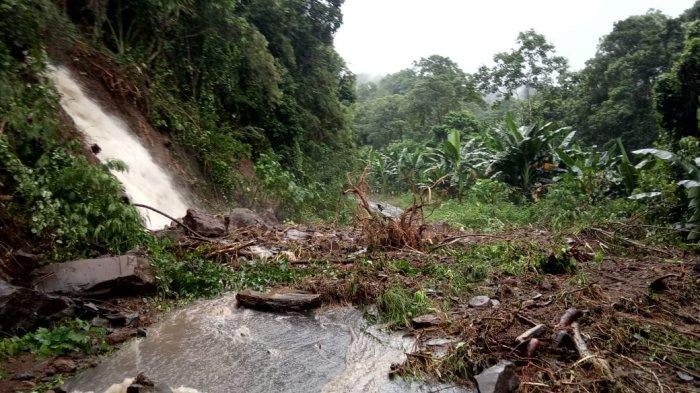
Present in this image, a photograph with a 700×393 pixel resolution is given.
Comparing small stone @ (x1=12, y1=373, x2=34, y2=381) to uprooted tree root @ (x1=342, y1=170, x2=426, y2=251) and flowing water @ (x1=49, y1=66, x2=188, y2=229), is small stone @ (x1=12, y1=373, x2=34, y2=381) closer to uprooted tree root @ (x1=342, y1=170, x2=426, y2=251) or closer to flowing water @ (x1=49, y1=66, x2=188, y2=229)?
uprooted tree root @ (x1=342, y1=170, x2=426, y2=251)

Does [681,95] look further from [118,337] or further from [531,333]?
[118,337]

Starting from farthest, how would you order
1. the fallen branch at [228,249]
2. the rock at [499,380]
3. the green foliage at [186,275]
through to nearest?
the fallen branch at [228,249] < the green foliage at [186,275] < the rock at [499,380]

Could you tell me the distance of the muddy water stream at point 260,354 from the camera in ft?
10.8

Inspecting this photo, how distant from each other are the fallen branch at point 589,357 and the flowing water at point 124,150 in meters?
6.54

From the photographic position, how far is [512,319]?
3.73m

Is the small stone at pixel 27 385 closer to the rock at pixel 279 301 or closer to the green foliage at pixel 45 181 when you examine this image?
the green foliage at pixel 45 181

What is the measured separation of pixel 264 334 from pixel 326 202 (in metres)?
10.3

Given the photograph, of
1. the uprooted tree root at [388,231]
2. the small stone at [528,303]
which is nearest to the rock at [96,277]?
the uprooted tree root at [388,231]

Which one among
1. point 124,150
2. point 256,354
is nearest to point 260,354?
point 256,354

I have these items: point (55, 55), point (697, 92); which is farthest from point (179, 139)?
point (697, 92)

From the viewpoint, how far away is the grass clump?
4.31m

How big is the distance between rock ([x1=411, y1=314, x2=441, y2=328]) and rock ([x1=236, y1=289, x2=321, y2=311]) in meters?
1.18

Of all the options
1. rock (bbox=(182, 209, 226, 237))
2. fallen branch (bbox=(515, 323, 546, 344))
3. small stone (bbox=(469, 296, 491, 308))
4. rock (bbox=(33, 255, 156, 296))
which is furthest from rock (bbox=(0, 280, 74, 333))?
fallen branch (bbox=(515, 323, 546, 344))

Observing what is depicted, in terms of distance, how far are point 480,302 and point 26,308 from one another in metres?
3.99
